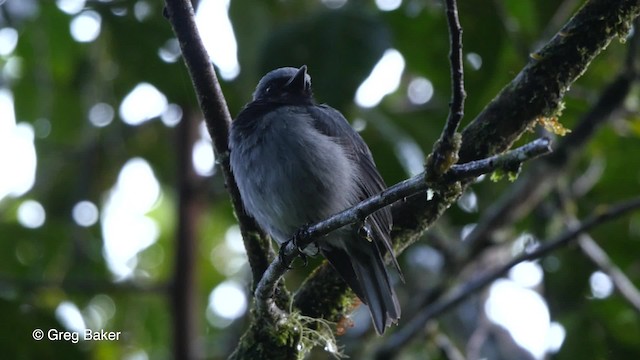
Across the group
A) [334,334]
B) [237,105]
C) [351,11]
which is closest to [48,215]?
[237,105]

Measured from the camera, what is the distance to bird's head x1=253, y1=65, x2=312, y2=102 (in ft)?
17.4

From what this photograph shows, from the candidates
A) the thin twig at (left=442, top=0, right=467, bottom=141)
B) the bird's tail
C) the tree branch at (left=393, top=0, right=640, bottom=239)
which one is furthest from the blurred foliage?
the thin twig at (left=442, top=0, right=467, bottom=141)

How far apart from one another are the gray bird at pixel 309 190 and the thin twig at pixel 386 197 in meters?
0.50

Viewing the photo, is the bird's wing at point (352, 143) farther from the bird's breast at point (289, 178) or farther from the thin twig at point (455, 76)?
the thin twig at point (455, 76)

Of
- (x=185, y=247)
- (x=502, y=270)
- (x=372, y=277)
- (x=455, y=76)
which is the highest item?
(x=455, y=76)

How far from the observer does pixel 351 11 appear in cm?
584

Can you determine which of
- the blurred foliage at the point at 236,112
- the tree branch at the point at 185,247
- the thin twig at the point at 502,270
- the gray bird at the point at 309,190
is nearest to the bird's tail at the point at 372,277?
the gray bird at the point at 309,190

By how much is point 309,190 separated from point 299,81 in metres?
1.06

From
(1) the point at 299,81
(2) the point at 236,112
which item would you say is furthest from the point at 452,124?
(2) the point at 236,112

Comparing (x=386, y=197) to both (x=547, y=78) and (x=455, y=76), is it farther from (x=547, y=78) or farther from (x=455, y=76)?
(x=547, y=78)

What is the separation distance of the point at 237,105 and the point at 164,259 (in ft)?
12.3

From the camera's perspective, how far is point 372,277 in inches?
180

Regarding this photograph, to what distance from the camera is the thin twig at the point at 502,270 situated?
17.9 ft

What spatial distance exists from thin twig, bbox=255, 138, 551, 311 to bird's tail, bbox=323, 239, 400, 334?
57cm
